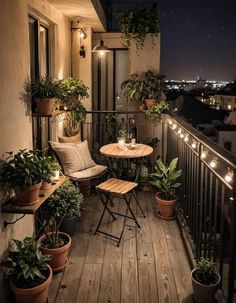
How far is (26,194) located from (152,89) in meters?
3.66

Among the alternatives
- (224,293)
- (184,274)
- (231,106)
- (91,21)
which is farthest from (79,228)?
(231,106)

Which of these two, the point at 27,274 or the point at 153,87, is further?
the point at 153,87

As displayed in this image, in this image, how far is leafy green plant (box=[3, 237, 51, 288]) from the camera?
8.33ft

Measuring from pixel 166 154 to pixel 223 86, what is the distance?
3777 cm

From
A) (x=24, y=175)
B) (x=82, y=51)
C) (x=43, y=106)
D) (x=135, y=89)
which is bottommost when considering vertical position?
(x=24, y=175)

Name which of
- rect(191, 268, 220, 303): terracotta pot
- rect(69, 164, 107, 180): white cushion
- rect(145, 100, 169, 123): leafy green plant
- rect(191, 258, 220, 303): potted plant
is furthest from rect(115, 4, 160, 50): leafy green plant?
rect(191, 268, 220, 303): terracotta pot

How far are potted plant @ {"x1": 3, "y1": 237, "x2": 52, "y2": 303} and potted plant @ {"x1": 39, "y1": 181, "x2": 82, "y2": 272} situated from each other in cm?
48

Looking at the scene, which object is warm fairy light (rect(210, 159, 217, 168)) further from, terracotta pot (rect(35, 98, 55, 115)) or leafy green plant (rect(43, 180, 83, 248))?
terracotta pot (rect(35, 98, 55, 115))

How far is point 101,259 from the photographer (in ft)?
11.4

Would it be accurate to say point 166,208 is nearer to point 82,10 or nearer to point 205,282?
point 205,282

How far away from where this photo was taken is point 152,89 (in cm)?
576

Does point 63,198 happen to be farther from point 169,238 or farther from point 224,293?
point 224,293

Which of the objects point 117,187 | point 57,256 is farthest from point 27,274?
point 117,187

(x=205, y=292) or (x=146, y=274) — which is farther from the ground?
(x=205, y=292)
